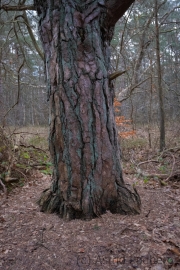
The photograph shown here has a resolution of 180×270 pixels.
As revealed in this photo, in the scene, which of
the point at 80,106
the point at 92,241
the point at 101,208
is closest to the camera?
the point at 92,241

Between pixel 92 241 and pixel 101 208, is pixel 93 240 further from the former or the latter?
pixel 101 208

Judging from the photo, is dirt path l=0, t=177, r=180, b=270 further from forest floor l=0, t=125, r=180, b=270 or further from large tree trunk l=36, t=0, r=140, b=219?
large tree trunk l=36, t=0, r=140, b=219

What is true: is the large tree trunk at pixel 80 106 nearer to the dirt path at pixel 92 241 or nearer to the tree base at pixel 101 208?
the tree base at pixel 101 208

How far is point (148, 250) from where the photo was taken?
1.69 metres

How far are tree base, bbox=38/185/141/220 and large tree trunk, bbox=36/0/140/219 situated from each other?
0.01m

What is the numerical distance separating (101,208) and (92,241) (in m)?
0.45

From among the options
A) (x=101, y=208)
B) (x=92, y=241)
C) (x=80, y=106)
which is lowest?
(x=92, y=241)

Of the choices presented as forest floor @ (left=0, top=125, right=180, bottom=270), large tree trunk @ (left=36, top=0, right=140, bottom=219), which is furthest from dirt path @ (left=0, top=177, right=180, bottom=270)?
large tree trunk @ (left=36, top=0, right=140, bottom=219)

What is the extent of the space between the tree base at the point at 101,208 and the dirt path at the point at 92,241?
0.22 ft

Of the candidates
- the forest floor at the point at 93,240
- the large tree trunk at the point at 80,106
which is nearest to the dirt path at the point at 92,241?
the forest floor at the point at 93,240

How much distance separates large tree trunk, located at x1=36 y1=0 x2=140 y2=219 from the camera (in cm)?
209

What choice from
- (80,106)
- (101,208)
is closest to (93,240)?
(101,208)

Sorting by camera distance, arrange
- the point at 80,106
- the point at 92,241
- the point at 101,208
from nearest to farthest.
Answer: the point at 92,241 < the point at 80,106 < the point at 101,208

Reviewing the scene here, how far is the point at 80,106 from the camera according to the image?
82.7 inches
